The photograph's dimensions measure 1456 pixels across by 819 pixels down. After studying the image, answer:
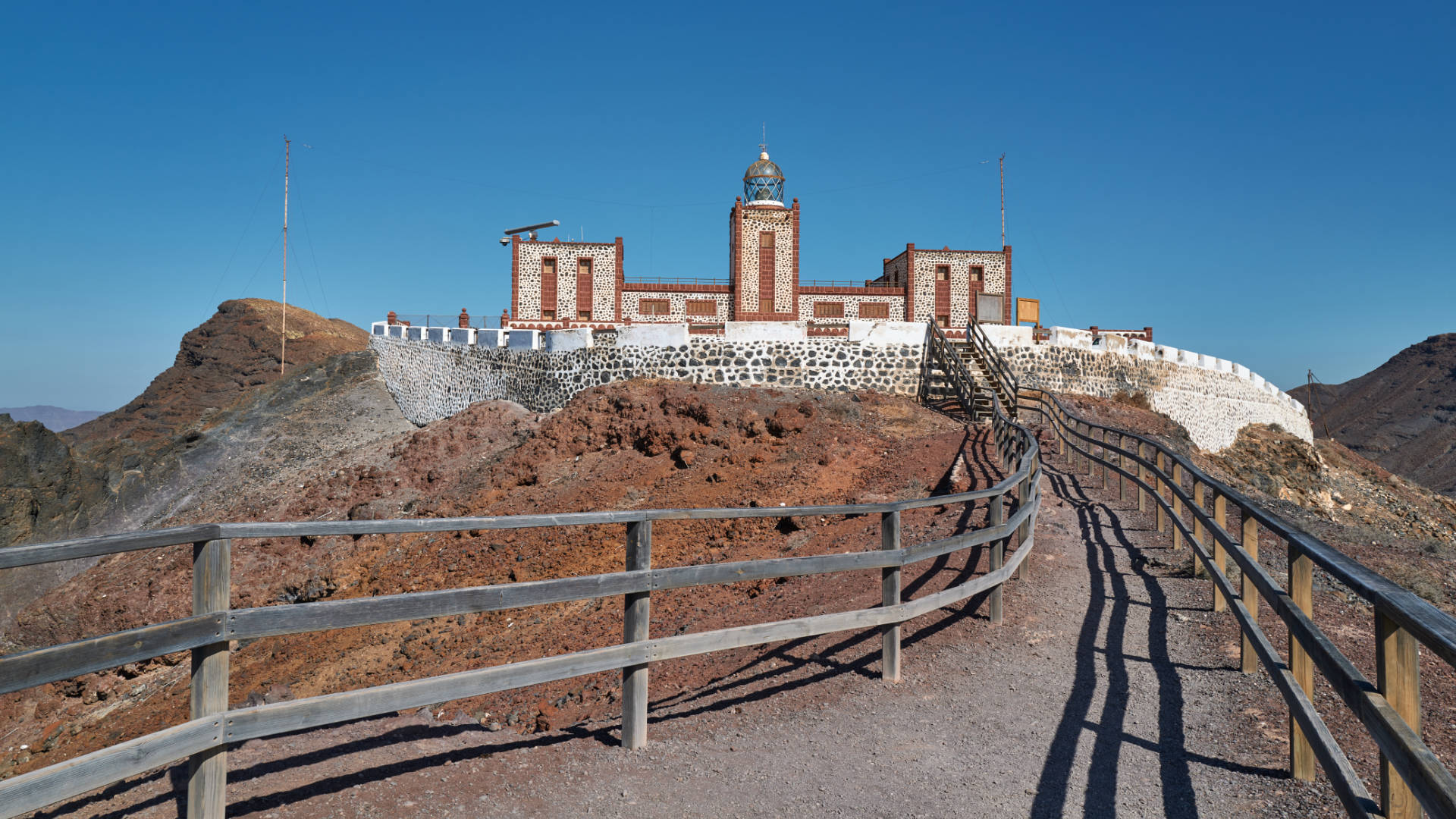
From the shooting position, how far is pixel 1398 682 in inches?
99.7

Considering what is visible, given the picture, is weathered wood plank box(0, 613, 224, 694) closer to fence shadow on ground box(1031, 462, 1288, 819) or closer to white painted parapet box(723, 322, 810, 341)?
fence shadow on ground box(1031, 462, 1288, 819)

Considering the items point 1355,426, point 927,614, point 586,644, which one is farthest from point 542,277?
point 1355,426

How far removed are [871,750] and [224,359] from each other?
6245 cm

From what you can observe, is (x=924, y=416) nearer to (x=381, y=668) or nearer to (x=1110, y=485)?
(x=1110, y=485)

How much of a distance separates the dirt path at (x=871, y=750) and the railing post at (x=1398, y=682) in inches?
40.0

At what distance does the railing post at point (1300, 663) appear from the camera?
12.2 ft

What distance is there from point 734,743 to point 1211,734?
2.50m

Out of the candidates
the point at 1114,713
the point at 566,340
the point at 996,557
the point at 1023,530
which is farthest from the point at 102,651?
the point at 566,340

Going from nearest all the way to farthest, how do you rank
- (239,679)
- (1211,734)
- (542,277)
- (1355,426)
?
(1211,734) < (239,679) < (542,277) < (1355,426)

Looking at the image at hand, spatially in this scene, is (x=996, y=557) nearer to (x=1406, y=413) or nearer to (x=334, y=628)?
(x=334, y=628)

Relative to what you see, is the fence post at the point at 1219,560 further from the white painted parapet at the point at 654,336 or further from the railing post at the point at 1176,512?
the white painted parapet at the point at 654,336

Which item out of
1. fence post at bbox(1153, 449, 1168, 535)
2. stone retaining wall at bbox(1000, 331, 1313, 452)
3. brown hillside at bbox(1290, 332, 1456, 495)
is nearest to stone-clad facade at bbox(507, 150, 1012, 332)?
stone retaining wall at bbox(1000, 331, 1313, 452)

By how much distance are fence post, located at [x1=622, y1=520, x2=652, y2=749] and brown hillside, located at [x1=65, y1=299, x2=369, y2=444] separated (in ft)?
159

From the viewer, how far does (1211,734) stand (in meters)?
4.38
